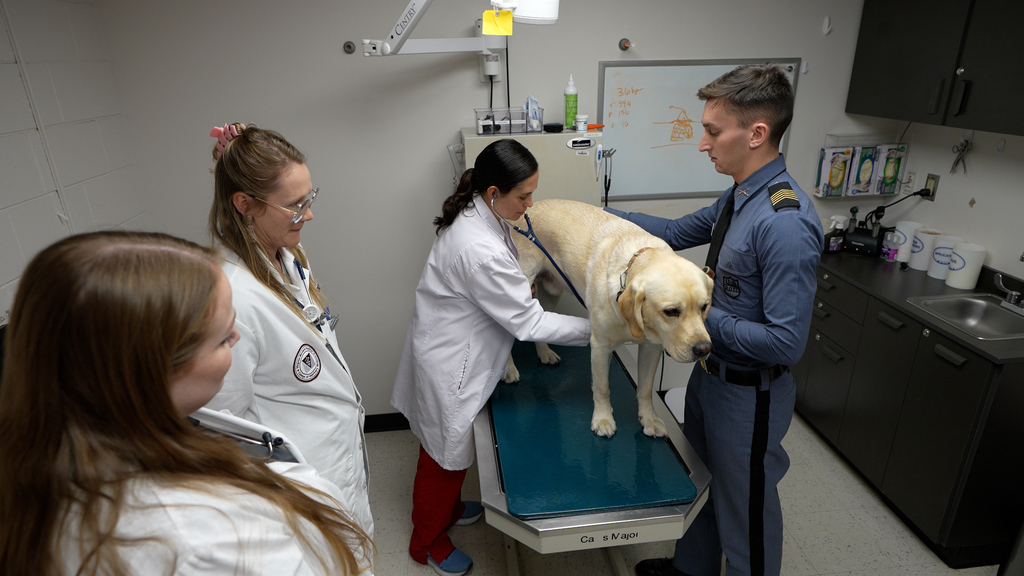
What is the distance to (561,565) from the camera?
97.0 inches

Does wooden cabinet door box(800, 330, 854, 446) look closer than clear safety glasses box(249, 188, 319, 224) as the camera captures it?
No

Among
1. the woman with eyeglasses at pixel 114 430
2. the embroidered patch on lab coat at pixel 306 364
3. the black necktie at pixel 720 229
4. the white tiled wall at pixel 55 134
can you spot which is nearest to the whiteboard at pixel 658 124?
the black necktie at pixel 720 229

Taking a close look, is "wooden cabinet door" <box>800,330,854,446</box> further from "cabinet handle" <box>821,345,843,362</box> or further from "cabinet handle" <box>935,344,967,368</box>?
"cabinet handle" <box>935,344,967,368</box>

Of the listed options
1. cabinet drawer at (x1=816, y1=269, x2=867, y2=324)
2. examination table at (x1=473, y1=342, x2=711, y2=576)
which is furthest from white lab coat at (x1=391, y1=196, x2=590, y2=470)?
cabinet drawer at (x1=816, y1=269, x2=867, y2=324)

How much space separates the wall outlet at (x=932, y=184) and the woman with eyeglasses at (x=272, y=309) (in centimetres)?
337

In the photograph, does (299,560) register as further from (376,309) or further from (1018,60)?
(1018,60)

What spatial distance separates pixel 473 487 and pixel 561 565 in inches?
27.2

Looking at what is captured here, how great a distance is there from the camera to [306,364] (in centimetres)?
136

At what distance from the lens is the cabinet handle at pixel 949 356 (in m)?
2.22

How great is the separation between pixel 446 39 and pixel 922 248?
2.73m

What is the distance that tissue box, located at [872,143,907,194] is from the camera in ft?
10.6

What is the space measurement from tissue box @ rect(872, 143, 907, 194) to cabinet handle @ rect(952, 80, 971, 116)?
69cm

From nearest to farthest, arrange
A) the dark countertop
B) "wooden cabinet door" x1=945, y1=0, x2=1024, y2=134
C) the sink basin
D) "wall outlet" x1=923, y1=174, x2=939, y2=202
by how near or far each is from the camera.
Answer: the dark countertop, "wooden cabinet door" x1=945, y1=0, x2=1024, y2=134, the sink basin, "wall outlet" x1=923, y1=174, x2=939, y2=202

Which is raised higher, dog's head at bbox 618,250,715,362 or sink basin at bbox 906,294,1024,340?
dog's head at bbox 618,250,715,362
